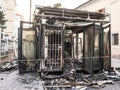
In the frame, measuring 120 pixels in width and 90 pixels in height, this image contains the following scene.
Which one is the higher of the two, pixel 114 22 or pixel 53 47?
pixel 114 22

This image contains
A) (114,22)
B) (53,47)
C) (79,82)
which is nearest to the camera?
(79,82)

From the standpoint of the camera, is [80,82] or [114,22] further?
[114,22]

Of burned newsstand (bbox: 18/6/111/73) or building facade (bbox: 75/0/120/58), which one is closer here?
burned newsstand (bbox: 18/6/111/73)

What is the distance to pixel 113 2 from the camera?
47.1ft

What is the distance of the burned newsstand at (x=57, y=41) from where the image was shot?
10.9 metres

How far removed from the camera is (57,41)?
1177 centimetres

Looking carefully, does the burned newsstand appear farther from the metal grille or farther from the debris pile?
the debris pile

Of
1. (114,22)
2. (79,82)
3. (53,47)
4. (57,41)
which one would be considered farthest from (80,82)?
(114,22)

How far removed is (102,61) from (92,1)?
7.13m

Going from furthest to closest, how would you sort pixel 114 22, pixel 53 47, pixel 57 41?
pixel 114 22 < pixel 57 41 < pixel 53 47

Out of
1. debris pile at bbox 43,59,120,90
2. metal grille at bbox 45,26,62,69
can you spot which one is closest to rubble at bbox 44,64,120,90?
debris pile at bbox 43,59,120,90

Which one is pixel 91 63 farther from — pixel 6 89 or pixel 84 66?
pixel 6 89

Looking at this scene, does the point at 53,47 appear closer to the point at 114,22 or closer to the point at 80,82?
the point at 80,82

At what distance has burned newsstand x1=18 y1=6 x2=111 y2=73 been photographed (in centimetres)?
1091
